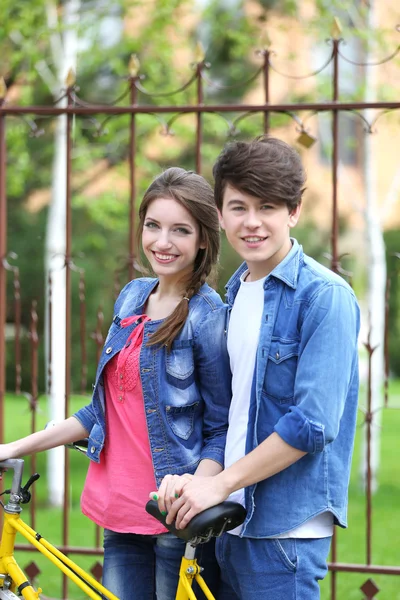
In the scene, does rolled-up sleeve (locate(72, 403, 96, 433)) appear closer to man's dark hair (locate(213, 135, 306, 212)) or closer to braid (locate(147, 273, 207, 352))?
braid (locate(147, 273, 207, 352))

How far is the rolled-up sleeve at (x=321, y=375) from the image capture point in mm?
1675

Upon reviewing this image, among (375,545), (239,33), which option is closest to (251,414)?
(375,545)

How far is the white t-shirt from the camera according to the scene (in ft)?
5.95

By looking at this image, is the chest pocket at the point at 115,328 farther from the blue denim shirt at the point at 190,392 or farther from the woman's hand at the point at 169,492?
the woman's hand at the point at 169,492

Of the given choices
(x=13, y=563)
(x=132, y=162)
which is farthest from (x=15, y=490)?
(x=132, y=162)

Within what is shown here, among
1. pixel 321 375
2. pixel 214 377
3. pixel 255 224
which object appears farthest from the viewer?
pixel 214 377

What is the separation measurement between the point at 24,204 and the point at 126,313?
1088 centimetres

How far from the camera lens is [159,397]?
199 cm

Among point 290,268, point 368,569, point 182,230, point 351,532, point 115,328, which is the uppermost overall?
point 182,230

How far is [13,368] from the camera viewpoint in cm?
1193

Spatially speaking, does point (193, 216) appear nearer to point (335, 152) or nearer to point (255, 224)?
point (255, 224)

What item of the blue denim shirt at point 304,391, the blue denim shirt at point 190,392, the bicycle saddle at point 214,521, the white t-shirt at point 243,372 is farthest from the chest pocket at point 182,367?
the bicycle saddle at point 214,521

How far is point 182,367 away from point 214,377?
0.27ft

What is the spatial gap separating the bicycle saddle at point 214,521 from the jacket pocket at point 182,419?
267 mm
